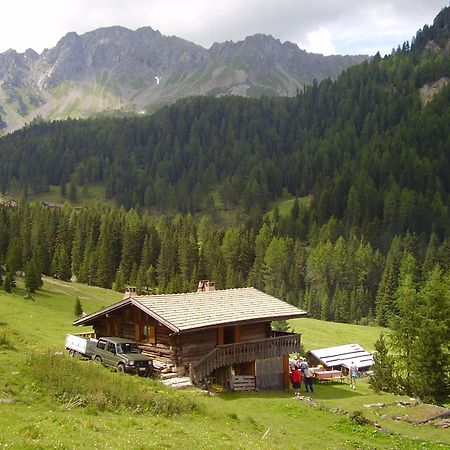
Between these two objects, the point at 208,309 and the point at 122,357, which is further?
the point at 208,309

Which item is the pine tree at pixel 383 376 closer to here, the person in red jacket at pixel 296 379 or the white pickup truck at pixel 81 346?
the person in red jacket at pixel 296 379

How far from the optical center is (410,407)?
3569cm

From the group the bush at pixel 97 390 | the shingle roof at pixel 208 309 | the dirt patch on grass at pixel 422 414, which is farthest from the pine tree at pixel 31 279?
the dirt patch on grass at pixel 422 414

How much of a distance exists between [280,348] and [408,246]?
114755mm

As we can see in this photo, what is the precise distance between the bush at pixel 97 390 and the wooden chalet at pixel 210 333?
684cm

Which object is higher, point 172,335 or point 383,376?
point 172,335

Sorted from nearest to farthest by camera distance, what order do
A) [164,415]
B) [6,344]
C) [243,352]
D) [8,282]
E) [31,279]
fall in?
[164,415] → [6,344] → [243,352] → [8,282] → [31,279]

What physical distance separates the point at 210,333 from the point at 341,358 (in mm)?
24481

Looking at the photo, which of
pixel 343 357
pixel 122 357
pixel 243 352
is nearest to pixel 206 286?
pixel 243 352

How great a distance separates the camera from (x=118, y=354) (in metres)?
34.5

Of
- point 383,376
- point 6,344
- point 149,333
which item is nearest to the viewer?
point 6,344

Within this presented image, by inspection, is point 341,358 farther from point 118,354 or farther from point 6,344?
point 6,344

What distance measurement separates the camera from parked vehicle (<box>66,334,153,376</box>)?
33594 millimetres

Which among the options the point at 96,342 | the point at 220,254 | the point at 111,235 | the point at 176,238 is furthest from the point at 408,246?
the point at 96,342
